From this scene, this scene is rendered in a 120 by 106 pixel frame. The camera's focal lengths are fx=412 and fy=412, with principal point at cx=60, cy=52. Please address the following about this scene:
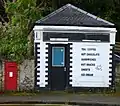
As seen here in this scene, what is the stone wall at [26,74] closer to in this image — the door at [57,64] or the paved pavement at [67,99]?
the door at [57,64]

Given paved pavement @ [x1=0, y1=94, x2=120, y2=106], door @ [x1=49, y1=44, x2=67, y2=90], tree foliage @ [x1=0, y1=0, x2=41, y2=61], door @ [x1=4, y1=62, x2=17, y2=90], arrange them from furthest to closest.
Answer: tree foliage @ [x1=0, y1=0, x2=41, y2=61], door @ [x1=49, y1=44, x2=67, y2=90], door @ [x1=4, y1=62, x2=17, y2=90], paved pavement @ [x1=0, y1=94, x2=120, y2=106]

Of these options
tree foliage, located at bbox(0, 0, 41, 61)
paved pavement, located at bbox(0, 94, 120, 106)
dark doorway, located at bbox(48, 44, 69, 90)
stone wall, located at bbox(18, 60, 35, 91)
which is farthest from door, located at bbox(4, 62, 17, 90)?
tree foliage, located at bbox(0, 0, 41, 61)

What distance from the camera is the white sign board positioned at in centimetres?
1736

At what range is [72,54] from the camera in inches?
683

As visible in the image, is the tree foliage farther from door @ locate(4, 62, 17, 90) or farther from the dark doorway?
the dark doorway

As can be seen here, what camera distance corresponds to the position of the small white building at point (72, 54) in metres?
17.2

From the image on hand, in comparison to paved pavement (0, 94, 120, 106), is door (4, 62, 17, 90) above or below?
above

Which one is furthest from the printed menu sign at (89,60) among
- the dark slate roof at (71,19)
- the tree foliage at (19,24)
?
the tree foliage at (19,24)

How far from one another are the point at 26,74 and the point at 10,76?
68 cm

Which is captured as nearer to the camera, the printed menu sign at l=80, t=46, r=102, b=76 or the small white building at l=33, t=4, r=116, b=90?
the small white building at l=33, t=4, r=116, b=90

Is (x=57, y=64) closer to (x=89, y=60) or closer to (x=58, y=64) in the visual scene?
(x=58, y=64)

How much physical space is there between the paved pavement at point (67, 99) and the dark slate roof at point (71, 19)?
10.1 feet

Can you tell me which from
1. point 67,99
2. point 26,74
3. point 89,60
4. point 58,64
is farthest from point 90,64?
point 26,74

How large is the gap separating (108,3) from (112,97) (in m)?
9.90
